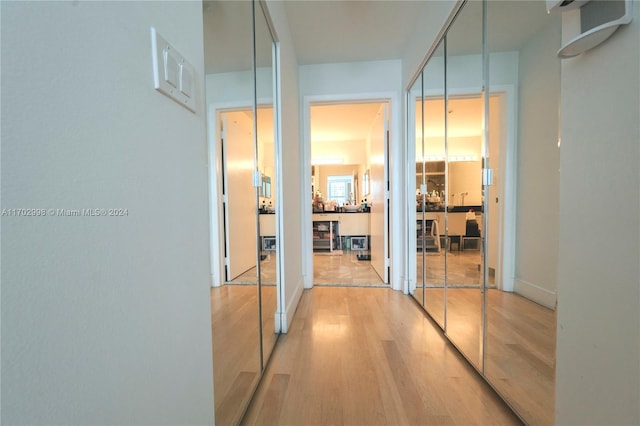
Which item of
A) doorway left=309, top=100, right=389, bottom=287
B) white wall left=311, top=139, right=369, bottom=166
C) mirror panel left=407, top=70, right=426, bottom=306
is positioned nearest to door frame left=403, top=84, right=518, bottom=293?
mirror panel left=407, top=70, right=426, bottom=306

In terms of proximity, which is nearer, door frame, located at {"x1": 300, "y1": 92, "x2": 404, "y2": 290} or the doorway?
door frame, located at {"x1": 300, "y1": 92, "x2": 404, "y2": 290}

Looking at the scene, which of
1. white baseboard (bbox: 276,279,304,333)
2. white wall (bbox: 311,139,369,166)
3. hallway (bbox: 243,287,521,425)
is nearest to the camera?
hallway (bbox: 243,287,521,425)

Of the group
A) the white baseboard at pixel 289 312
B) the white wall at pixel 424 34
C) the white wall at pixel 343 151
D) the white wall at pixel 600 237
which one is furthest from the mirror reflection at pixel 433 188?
the white wall at pixel 343 151

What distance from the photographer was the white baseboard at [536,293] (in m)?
0.89

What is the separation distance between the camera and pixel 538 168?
1003 millimetres

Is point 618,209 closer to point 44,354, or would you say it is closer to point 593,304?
point 593,304

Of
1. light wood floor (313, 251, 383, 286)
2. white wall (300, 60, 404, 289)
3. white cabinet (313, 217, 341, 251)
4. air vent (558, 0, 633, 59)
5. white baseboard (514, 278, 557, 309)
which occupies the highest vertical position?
white wall (300, 60, 404, 289)

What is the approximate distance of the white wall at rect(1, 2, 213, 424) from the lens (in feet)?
0.93

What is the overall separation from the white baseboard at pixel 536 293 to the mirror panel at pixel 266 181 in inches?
49.6

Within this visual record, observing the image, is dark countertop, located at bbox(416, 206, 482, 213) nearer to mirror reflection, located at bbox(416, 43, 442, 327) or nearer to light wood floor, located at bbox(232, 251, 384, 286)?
mirror reflection, located at bbox(416, 43, 442, 327)

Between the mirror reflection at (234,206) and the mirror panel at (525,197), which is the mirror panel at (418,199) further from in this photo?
the mirror reflection at (234,206)

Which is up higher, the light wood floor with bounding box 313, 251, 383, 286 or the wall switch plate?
the wall switch plate

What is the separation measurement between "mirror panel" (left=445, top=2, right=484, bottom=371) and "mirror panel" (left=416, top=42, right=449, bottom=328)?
2.9 inches

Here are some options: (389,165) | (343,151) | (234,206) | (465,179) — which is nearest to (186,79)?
(234,206)
